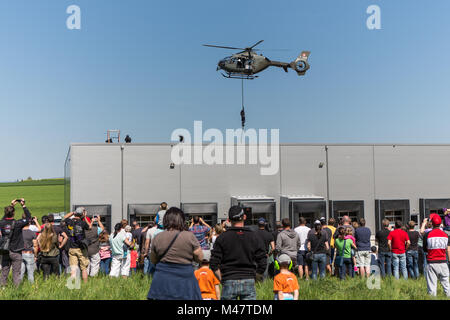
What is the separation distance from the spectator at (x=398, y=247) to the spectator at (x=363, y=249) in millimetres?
533

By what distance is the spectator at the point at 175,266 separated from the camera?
13.3 feet

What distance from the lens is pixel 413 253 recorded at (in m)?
9.36

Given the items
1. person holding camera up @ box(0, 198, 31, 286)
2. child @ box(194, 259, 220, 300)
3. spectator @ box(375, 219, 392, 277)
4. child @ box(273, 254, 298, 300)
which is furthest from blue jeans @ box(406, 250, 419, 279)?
person holding camera up @ box(0, 198, 31, 286)

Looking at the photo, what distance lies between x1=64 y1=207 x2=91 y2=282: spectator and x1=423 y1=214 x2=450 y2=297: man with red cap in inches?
266

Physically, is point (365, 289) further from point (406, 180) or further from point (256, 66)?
point (256, 66)

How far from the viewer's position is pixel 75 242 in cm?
863

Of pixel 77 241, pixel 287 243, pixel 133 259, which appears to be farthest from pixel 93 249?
pixel 287 243

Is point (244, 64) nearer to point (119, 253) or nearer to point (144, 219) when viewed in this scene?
point (144, 219)

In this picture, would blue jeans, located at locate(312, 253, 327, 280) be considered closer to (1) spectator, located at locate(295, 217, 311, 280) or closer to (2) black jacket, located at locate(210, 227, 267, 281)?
(1) spectator, located at locate(295, 217, 311, 280)

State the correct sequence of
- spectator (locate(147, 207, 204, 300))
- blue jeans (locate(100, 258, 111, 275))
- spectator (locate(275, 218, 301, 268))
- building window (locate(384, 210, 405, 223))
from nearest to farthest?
spectator (locate(147, 207, 204, 300)), spectator (locate(275, 218, 301, 268)), blue jeans (locate(100, 258, 111, 275)), building window (locate(384, 210, 405, 223))

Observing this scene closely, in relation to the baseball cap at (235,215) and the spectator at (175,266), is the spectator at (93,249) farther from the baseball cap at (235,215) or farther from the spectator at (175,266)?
the baseball cap at (235,215)

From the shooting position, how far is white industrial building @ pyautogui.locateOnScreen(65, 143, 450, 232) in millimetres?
17875

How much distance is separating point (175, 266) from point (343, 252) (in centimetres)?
593

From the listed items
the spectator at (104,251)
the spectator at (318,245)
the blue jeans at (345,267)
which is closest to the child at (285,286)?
the spectator at (318,245)
